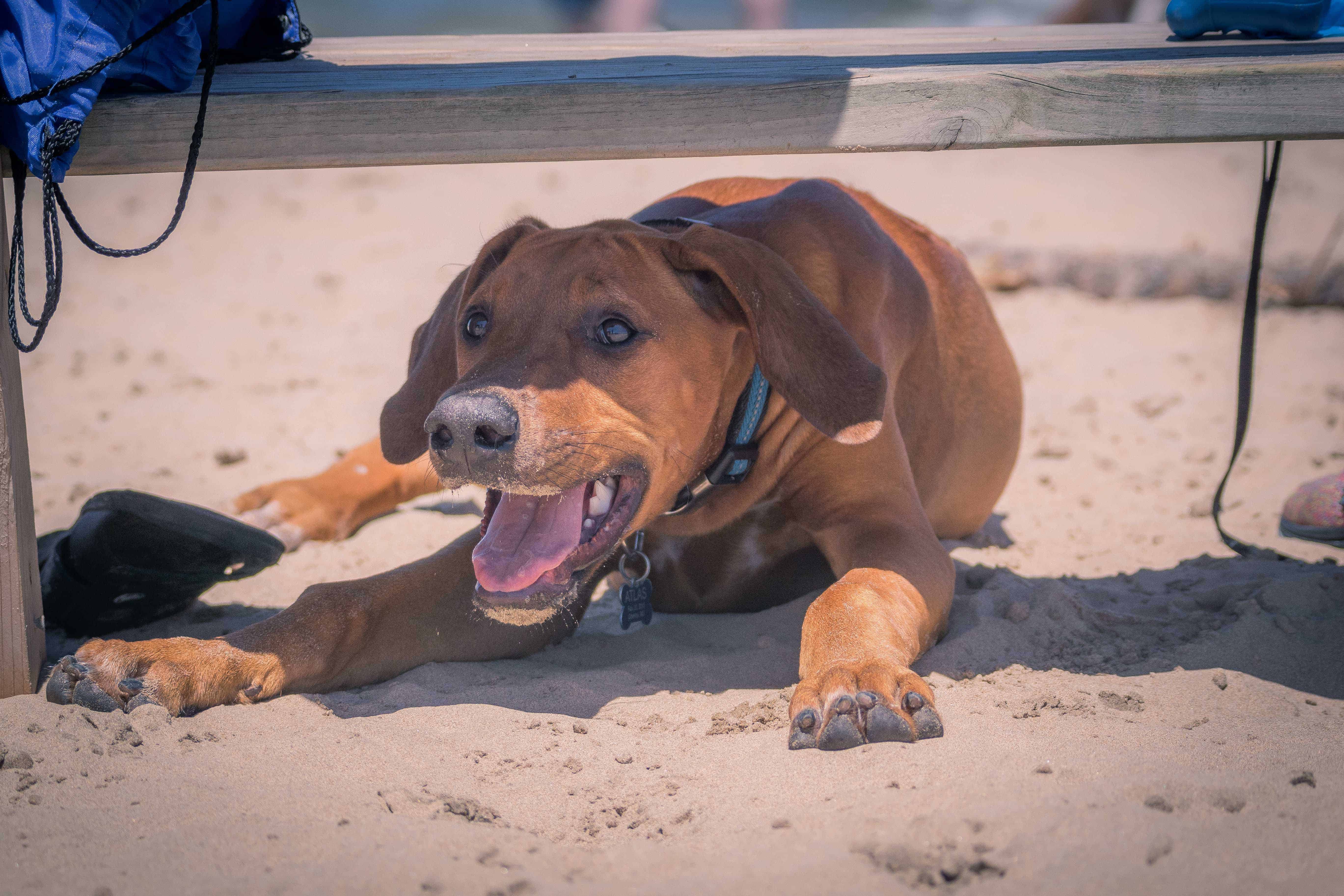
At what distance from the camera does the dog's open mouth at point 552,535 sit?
9.05ft

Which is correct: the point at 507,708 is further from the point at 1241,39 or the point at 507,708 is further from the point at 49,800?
the point at 1241,39

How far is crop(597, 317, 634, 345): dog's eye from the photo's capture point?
2854mm

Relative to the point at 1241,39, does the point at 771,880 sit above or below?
below

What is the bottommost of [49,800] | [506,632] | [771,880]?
[506,632]

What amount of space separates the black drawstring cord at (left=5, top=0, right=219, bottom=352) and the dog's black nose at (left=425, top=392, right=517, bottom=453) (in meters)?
0.83

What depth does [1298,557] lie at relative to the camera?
3.95 meters

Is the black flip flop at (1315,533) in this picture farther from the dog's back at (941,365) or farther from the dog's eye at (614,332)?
the dog's eye at (614,332)

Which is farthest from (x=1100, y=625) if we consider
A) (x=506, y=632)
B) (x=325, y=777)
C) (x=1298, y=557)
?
(x=325, y=777)

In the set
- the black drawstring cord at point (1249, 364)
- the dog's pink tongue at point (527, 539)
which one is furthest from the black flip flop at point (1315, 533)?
the dog's pink tongue at point (527, 539)

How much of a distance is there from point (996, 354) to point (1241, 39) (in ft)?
4.25

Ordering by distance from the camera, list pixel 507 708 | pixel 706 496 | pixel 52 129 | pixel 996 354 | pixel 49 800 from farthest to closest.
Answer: pixel 996 354, pixel 706 496, pixel 507 708, pixel 52 129, pixel 49 800

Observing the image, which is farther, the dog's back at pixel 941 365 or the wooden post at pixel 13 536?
the dog's back at pixel 941 365

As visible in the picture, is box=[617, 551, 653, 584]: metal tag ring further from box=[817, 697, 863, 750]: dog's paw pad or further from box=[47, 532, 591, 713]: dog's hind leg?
box=[817, 697, 863, 750]: dog's paw pad

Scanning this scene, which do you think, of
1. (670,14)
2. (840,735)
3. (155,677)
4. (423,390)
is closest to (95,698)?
(155,677)
